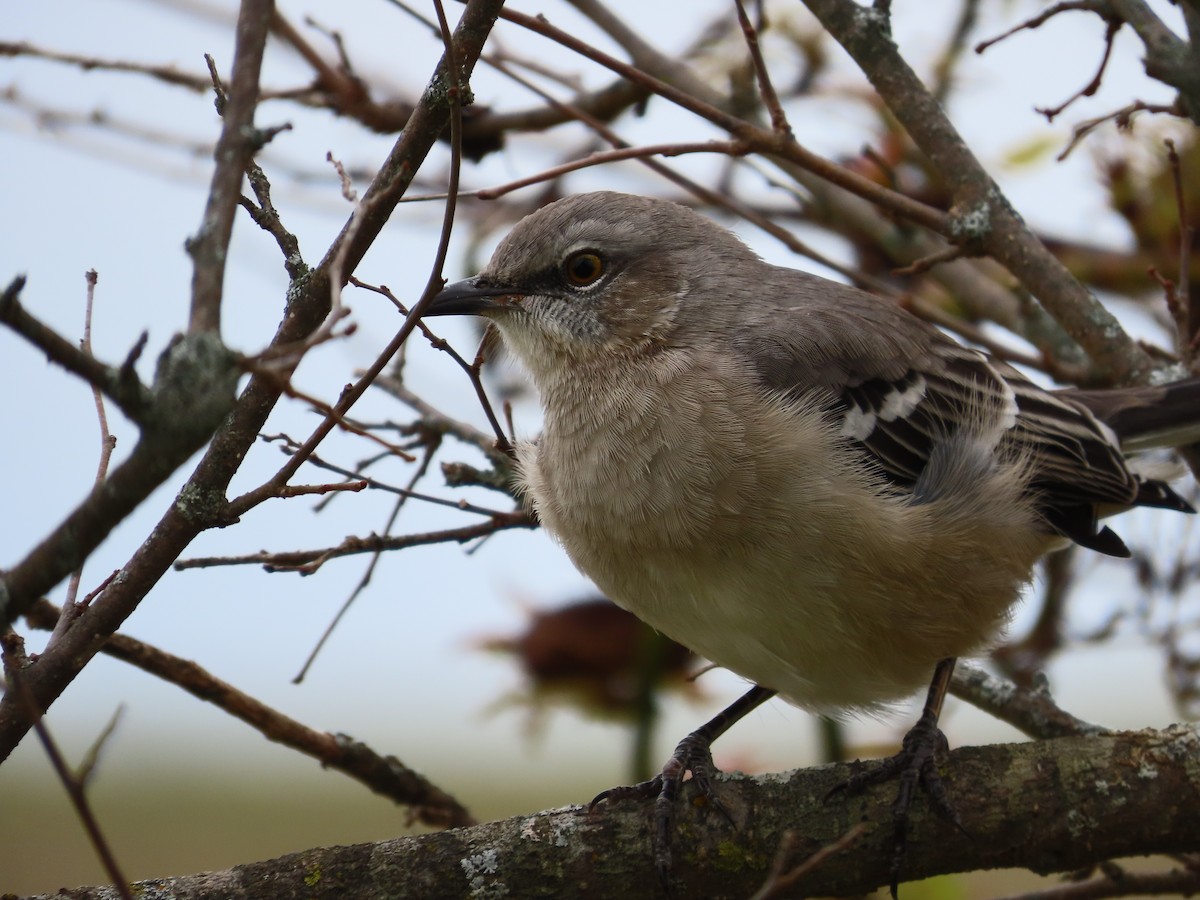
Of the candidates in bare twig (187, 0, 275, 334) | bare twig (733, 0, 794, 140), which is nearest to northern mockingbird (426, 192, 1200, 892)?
bare twig (733, 0, 794, 140)

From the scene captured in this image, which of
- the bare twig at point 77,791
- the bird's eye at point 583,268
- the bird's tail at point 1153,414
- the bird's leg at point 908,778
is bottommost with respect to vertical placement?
the bare twig at point 77,791

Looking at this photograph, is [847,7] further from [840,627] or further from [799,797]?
[799,797]

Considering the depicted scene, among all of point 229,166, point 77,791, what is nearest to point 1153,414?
point 229,166

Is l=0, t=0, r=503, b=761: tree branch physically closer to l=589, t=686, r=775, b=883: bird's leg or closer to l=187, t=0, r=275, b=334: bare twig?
l=187, t=0, r=275, b=334: bare twig

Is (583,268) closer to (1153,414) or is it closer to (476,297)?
(476,297)

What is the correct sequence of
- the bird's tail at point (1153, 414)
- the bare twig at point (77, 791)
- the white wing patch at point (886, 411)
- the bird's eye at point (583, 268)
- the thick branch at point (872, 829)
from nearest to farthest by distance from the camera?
the bare twig at point (77, 791) → the thick branch at point (872, 829) → the white wing patch at point (886, 411) → the bird's tail at point (1153, 414) → the bird's eye at point (583, 268)

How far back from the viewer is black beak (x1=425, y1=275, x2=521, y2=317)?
13.5 ft

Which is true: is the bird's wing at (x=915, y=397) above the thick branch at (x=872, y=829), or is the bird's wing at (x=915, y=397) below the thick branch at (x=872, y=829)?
above

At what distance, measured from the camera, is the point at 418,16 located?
3.81 m

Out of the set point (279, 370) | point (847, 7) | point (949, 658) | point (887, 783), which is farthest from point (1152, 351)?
point (279, 370)

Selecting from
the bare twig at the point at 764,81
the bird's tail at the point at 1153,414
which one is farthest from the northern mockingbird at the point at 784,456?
the bare twig at the point at 764,81

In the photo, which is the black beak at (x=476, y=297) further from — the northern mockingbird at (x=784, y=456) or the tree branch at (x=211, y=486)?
the tree branch at (x=211, y=486)

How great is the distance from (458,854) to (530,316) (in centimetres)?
194

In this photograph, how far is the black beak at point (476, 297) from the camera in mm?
4105
